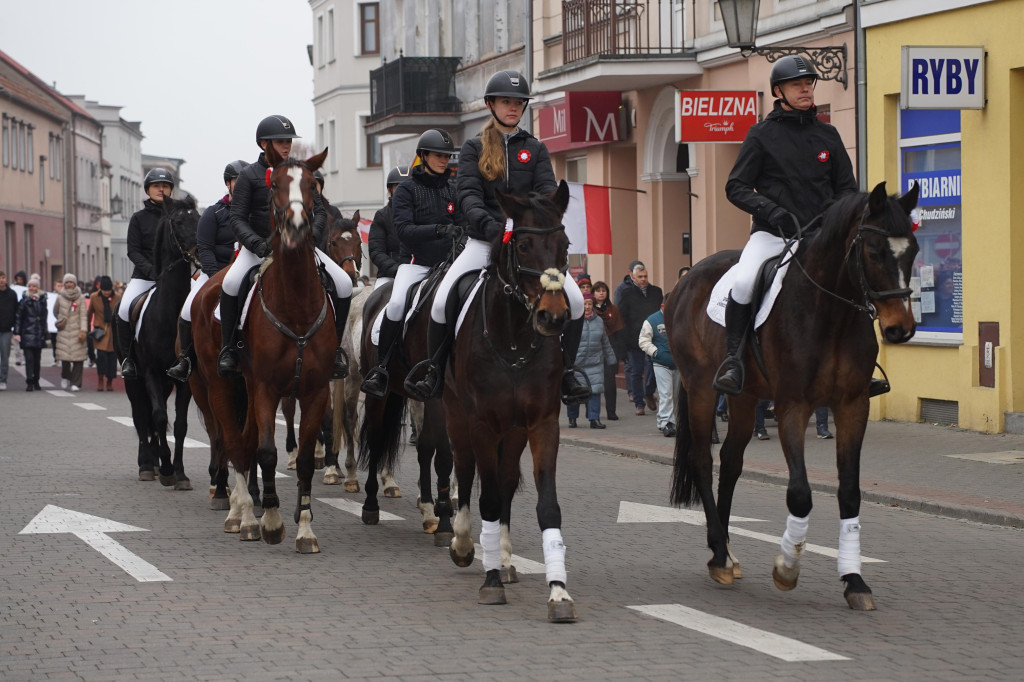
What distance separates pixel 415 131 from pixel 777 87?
30530 mm

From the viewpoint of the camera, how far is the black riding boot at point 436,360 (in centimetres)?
906

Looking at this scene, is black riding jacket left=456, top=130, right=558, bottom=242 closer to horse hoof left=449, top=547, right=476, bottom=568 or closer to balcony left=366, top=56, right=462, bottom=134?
horse hoof left=449, top=547, right=476, bottom=568

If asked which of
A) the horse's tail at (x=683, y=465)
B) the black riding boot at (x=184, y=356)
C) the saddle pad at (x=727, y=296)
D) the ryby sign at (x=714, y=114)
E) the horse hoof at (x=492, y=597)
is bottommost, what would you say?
the horse hoof at (x=492, y=597)

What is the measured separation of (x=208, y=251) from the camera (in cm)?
1277

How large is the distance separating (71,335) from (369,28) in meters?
31.2

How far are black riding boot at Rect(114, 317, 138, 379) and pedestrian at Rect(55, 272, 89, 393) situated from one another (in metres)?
16.8

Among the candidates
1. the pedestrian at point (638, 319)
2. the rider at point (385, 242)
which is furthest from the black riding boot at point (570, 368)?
the pedestrian at point (638, 319)

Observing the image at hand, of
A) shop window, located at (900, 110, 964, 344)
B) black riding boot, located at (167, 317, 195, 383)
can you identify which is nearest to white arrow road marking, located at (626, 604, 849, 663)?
black riding boot, located at (167, 317, 195, 383)

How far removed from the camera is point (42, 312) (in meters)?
31.9

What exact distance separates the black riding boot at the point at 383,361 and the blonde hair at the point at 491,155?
7.60 feet

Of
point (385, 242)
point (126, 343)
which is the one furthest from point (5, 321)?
point (385, 242)

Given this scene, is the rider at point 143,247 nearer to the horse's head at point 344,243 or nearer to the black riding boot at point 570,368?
the horse's head at point 344,243

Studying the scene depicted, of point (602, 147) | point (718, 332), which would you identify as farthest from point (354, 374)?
point (602, 147)

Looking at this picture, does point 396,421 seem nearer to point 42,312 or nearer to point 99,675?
point 99,675
